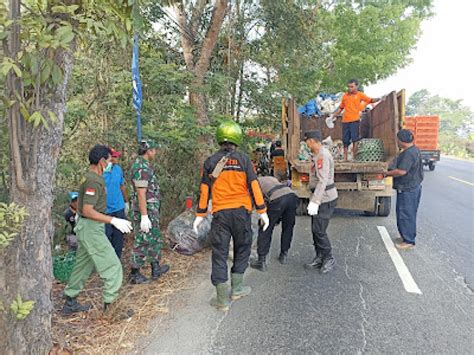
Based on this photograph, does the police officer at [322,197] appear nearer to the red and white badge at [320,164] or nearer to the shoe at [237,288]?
the red and white badge at [320,164]

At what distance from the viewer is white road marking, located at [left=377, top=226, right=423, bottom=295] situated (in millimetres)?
3828

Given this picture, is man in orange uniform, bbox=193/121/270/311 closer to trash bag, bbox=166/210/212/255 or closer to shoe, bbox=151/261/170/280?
shoe, bbox=151/261/170/280

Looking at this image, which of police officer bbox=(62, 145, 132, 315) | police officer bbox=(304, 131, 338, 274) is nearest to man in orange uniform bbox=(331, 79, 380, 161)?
police officer bbox=(304, 131, 338, 274)

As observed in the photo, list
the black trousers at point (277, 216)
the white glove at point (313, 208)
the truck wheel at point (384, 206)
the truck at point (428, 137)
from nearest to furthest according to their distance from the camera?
the white glove at point (313, 208) → the black trousers at point (277, 216) → the truck wheel at point (384, 206) → the truck at point (428, 137)

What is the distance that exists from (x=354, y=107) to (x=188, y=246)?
4.68 metres

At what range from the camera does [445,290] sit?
3.79m

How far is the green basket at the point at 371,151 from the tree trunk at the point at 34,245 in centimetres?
569

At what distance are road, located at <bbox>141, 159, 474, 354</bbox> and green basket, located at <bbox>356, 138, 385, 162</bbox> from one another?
206 centimetres

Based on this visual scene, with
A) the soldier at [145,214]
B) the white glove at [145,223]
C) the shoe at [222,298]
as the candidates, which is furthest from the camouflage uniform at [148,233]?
the shoe at [222,298]

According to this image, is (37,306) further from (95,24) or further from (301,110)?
(301,110)

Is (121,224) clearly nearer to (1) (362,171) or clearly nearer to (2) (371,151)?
(1) (362,171)

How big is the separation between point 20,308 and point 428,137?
18.5 m

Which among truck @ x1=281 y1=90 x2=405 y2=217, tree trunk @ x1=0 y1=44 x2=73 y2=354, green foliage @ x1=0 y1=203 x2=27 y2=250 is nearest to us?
green foliage @ x1=0 y1=203 x2=27 y2=250

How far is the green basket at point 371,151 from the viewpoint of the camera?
6824 millimetres
